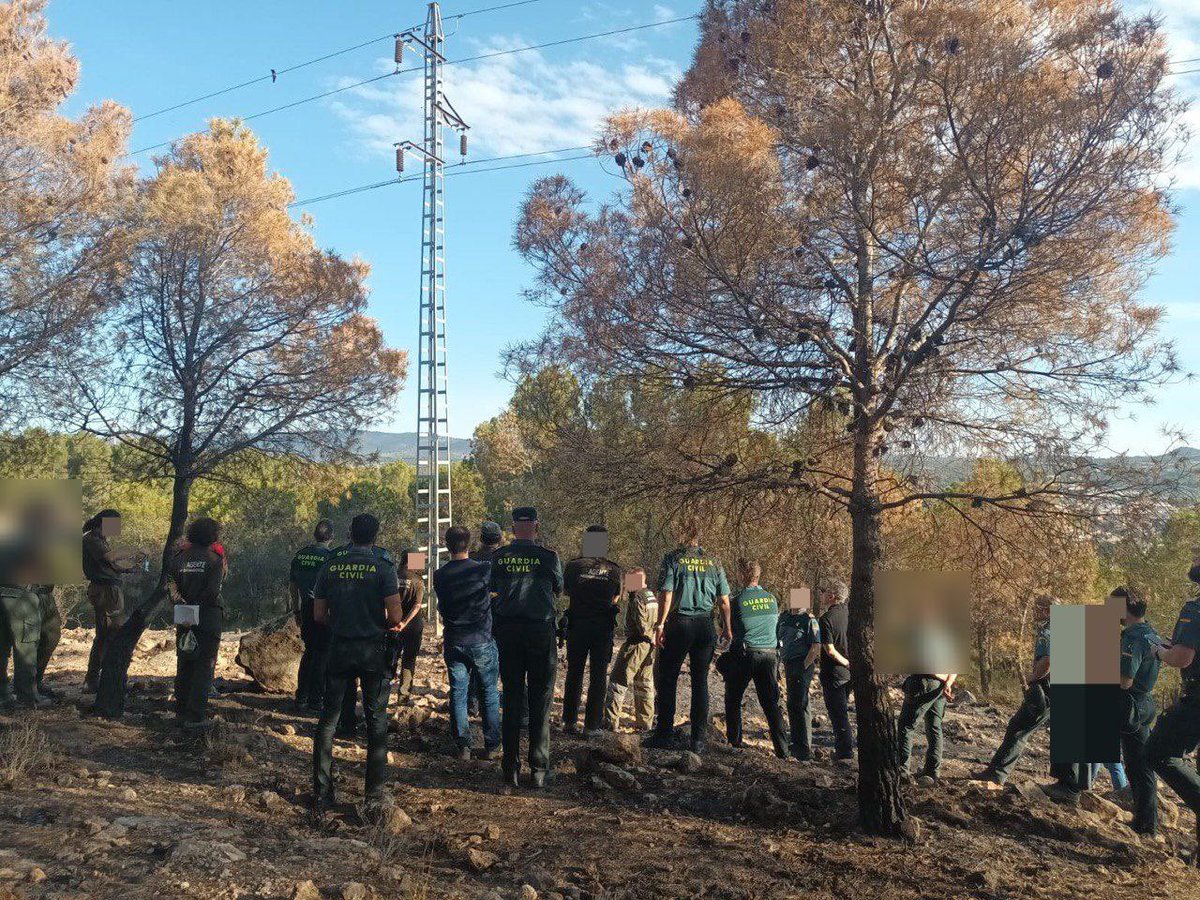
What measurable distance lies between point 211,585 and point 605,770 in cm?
386

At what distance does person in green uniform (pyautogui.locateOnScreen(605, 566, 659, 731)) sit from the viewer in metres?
8.80

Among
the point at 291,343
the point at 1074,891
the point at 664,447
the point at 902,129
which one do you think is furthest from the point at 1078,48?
the point at 291,343

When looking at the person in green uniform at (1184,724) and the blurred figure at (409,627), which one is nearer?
the person in green uniform at (1184,724)

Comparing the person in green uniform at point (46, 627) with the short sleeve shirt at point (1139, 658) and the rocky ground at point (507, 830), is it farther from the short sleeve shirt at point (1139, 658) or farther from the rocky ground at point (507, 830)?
the short sleeve shirt at point (1139, 658)

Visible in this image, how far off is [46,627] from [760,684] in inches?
278

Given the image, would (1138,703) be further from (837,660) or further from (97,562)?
(97,562)

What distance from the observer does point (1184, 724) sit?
619 cm

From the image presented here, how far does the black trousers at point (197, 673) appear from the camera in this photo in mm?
7723

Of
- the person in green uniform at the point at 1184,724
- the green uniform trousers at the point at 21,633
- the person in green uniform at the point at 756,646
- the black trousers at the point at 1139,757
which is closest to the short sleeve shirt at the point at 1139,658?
Answer: the black trousers at the point at 1139,757

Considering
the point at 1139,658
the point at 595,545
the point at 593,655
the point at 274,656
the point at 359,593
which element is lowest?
the point at 274,656

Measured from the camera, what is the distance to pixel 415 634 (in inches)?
376

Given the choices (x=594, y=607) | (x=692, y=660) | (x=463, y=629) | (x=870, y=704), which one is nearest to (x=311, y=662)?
(x=463, y=629)

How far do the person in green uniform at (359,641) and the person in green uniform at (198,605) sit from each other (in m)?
2.16

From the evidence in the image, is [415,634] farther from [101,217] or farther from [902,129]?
[101,217]
